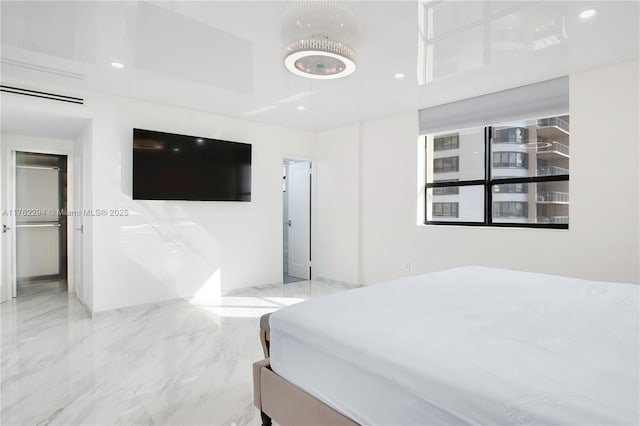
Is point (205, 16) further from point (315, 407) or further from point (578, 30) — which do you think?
point (578, 30)

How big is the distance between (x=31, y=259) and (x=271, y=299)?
160 inches

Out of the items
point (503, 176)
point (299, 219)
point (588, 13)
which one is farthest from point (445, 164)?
point (299, 219)

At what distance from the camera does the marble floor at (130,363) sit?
2047mm

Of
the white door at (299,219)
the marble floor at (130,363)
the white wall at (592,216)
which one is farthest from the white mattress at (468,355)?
the white door at (299,219)

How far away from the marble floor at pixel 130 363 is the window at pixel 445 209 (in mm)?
2275

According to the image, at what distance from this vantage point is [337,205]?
563 centimetres

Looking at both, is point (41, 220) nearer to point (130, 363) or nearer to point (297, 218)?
point (297, 218)

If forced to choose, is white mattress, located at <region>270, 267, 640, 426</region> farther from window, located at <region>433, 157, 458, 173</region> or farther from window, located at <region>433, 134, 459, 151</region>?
window, located at <region>433, 134, 459, 151</region>

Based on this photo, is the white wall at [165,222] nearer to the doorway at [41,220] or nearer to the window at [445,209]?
the doorway at [41,220]

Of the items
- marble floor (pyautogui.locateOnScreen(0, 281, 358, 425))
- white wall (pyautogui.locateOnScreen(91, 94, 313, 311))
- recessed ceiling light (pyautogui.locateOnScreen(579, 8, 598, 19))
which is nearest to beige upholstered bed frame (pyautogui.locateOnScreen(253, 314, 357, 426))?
marble floor (pyautogui.locateOnScreen(0, 281, 358, 425))

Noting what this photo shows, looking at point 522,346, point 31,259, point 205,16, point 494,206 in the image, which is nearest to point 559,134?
point 494,206

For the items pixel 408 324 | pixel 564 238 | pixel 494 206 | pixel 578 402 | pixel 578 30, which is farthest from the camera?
pixel 494 206

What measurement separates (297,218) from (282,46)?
3.69 meters

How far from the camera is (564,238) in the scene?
3.45m
